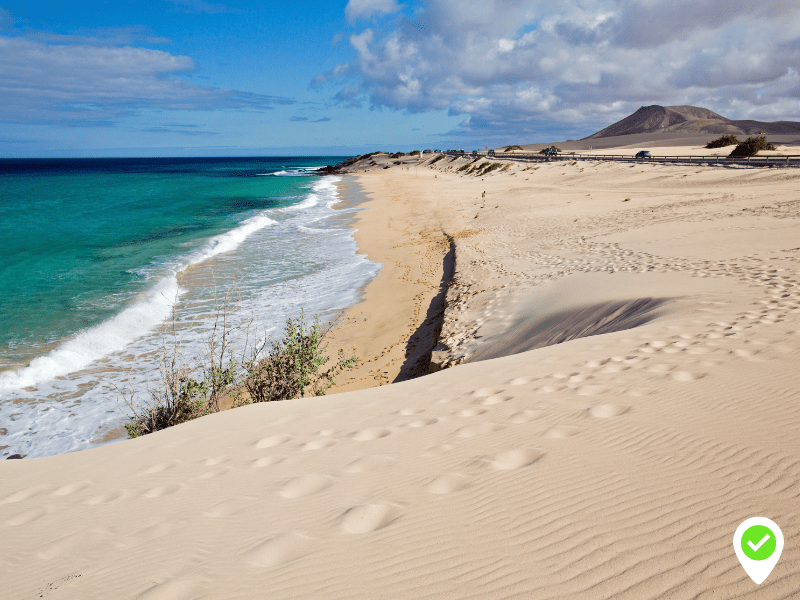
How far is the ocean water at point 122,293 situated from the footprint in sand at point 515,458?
657cm

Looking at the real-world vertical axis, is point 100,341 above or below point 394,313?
below

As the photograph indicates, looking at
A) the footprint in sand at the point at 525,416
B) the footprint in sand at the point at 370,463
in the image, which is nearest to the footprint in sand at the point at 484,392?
the footprint in sand at the point at 525,416

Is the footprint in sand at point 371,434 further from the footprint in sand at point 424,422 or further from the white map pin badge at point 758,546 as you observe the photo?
the white map pin badge at point 758,546

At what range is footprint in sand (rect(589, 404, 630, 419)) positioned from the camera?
156 inches

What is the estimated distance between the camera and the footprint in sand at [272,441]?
14.5ft

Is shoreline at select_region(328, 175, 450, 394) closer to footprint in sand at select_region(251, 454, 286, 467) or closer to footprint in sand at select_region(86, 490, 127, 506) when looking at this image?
footprint in sand at select_region(251, 454, 286, 467)

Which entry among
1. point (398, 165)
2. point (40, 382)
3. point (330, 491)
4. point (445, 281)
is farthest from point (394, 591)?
point (398, 165)

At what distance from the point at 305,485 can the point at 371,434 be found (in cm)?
104

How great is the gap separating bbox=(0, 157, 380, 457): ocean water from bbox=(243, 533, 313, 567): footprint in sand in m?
5.82

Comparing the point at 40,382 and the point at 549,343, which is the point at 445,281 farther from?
the point at 40,382

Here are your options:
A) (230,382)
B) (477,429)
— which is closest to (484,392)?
(477,429)

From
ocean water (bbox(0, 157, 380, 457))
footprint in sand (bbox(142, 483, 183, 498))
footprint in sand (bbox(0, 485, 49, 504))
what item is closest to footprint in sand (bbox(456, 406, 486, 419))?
footprint in sand (bbox(142, 483, 183, 498))

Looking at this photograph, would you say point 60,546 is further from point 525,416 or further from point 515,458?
point 525,416

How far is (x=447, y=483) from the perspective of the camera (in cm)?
316
